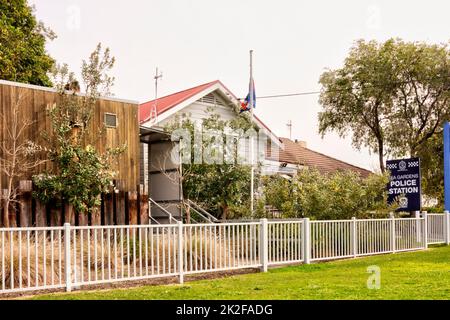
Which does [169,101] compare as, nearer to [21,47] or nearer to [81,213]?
[21,47]

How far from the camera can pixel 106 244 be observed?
1022cm

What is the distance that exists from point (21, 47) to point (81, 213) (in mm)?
9459

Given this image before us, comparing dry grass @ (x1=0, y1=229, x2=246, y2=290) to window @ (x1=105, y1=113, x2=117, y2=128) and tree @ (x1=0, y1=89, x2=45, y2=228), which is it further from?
window @ (x1=105, y1=113, x2=117, y2=128)

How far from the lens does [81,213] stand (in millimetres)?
13312

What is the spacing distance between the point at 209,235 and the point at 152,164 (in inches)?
325

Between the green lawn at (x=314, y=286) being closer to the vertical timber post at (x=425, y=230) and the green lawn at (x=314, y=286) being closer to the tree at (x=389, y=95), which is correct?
the vertical timber post at (x=425, y=230)

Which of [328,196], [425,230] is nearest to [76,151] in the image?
[328,196]

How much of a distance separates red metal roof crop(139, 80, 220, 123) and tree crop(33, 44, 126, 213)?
5.31 meters

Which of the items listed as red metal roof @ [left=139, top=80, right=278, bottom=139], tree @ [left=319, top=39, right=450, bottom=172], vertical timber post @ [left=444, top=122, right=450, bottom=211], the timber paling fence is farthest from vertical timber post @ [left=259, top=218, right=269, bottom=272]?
tree @ [left=319, top=39, right=450, bottom=172]

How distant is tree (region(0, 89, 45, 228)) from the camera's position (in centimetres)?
1284

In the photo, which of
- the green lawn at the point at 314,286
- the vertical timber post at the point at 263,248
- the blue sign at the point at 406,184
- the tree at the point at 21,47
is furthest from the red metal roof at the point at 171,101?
the green lawn at the point at 314,286

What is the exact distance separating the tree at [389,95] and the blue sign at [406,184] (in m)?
9.77

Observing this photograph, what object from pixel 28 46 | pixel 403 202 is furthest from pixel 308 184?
pixel 28 46

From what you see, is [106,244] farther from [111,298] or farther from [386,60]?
[386,60]
